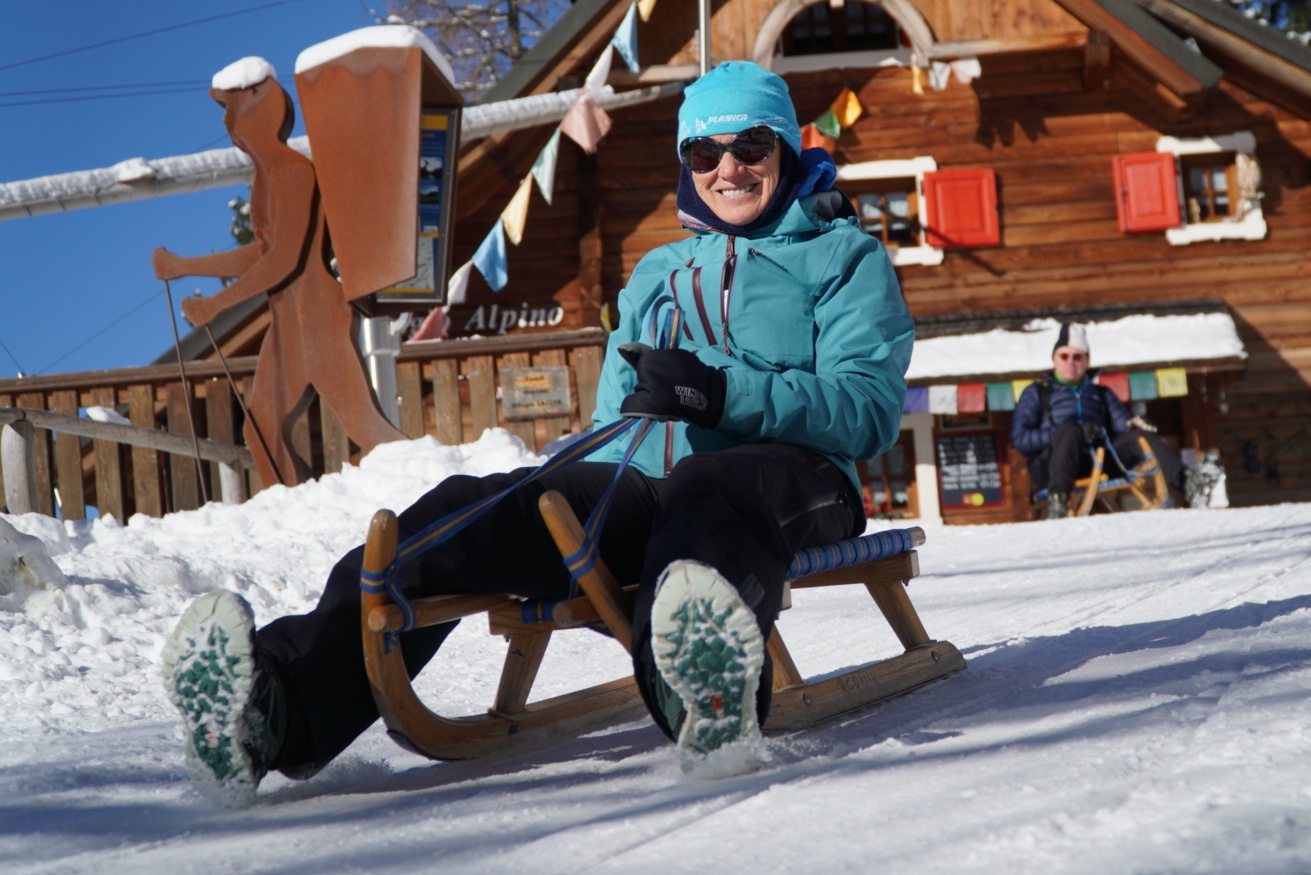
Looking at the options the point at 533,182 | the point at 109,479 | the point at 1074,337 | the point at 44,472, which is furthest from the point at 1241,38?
the point at 44,472

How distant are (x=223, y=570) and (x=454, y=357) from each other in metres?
3.11

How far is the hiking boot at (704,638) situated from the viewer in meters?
1.70

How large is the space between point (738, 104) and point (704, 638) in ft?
3.94

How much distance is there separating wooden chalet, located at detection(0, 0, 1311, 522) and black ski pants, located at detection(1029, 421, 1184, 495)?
10.7ft

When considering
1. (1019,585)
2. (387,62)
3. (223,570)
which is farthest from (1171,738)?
(387,62)

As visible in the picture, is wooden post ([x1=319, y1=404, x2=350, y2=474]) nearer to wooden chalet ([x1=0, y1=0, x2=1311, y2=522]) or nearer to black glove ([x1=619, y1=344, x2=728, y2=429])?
wooden chalet ([x1=0, y1=0, x2=1311, y2=522])

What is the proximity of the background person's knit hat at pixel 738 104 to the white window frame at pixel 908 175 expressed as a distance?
9.88 meters

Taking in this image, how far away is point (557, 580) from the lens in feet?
7.13

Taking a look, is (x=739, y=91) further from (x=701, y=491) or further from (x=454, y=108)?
(x=454, y=108)

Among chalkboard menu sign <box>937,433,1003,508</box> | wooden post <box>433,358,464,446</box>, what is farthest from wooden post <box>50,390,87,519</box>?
chalkboard menu sign <box>937,433,1003,508</box>

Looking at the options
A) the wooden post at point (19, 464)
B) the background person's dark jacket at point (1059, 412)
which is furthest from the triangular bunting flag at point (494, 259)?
the wooden post at point (19, 464)

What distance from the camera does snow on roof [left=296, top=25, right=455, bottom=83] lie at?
20.9ft

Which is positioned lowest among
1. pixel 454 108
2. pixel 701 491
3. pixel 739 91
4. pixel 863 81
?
pixel 701 491

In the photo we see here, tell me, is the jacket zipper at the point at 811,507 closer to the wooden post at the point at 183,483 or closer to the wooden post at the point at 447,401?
the wooden post at the point at 447,401
